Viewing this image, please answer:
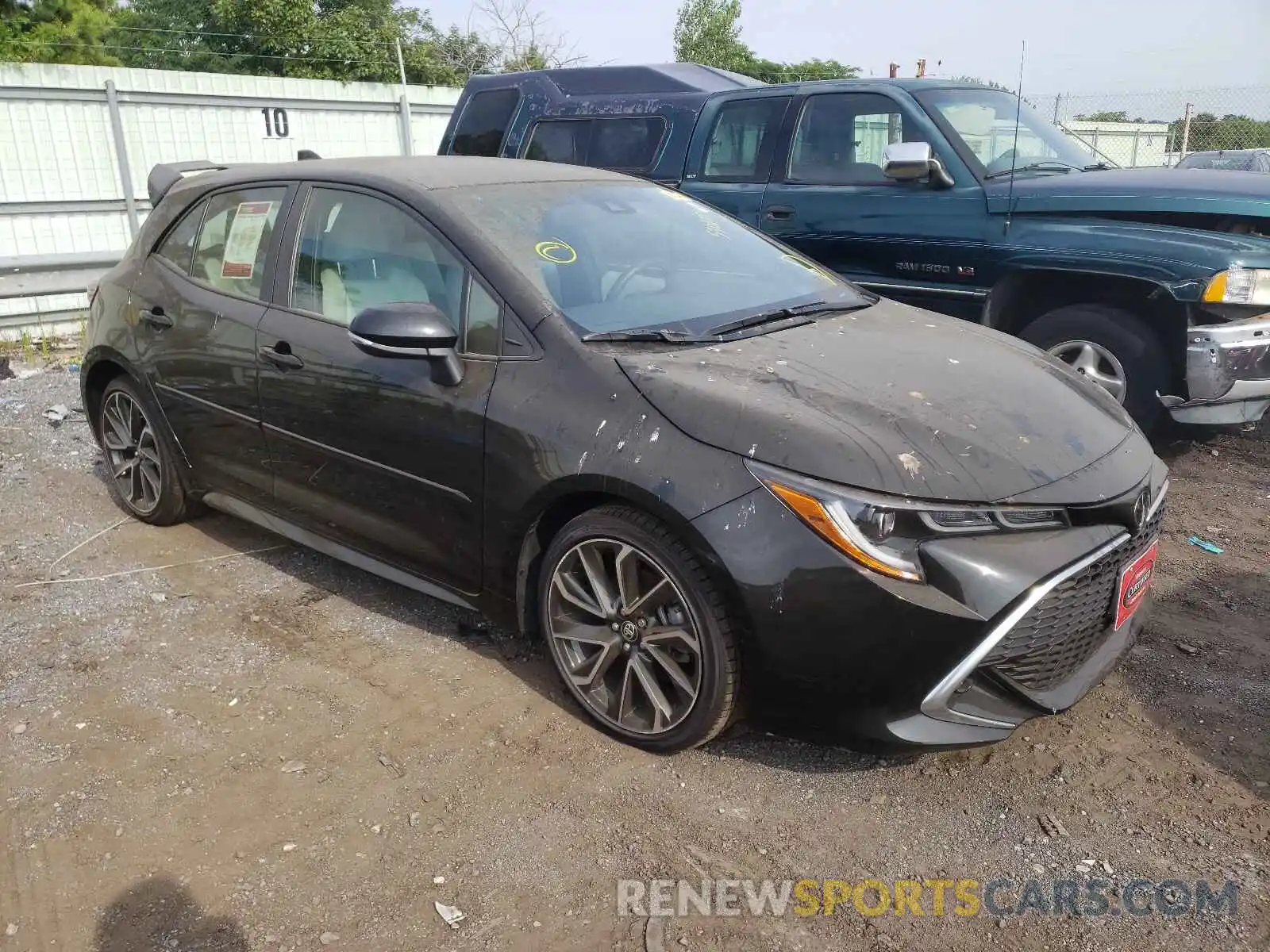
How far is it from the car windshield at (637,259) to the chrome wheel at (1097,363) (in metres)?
1.85

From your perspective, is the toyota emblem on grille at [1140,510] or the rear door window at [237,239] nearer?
the toyota emblem on grille at [1140,510]

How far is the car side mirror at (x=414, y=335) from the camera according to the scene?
309 cm

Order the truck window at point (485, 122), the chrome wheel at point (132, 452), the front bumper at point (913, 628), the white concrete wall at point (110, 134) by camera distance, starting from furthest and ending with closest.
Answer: the white concrete wall at point (110, 134)
the truck window at point (485, 122)
the chrome wheel at point (132, 452)
the front bumper at point (913, 628)

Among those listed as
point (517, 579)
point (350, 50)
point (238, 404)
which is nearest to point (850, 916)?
point (517, 579)

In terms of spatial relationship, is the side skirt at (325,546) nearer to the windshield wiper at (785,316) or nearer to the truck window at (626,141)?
the windshield wiper at (785,316)

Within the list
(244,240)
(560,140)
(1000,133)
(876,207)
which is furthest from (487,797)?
(560,140)

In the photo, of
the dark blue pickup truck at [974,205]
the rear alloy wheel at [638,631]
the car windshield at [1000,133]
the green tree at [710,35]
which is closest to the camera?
the rear alloy wheel at [638,631]

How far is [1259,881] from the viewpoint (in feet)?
8.04

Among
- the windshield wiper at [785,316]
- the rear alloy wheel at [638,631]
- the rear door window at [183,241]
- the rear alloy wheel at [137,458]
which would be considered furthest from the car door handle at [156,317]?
the windshield wiper at [785,316]

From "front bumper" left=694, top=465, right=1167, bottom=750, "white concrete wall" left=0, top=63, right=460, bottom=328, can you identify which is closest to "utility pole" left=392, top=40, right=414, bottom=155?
"white concrete wall" left=0, top=63, right=460, bottom=328

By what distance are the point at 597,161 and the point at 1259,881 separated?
5.75 m

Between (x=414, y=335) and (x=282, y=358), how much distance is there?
0.90m

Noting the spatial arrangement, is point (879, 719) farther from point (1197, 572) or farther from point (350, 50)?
point (350, 50)

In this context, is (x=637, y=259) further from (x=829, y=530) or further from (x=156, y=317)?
(x=156, y=317)
